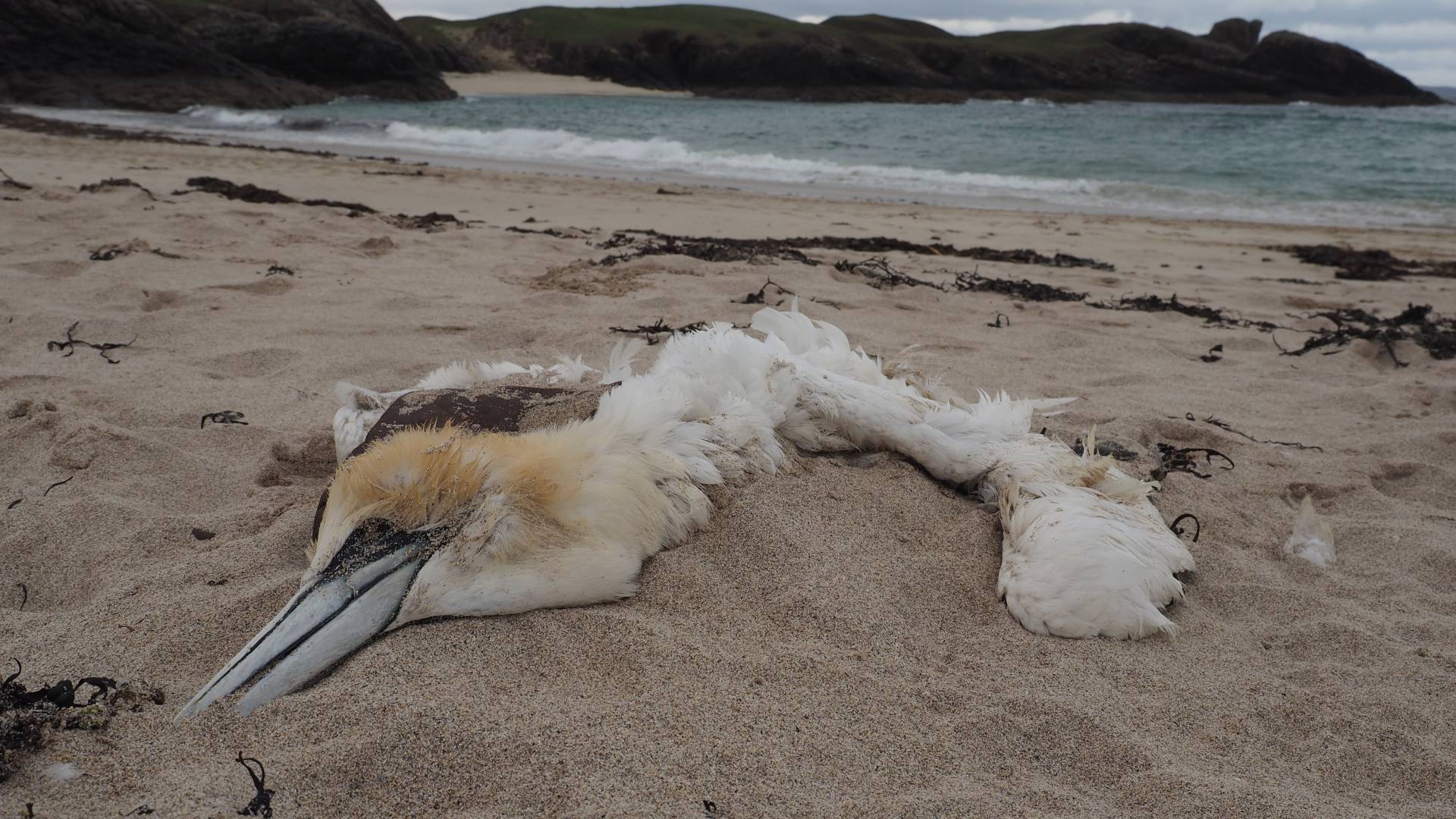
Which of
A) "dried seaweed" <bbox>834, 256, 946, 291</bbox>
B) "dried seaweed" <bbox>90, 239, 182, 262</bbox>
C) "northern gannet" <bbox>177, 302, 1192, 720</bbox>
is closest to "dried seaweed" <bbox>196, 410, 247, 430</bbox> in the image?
"northern gannet" <bbox>177, 302, 1192, 720</bbox>

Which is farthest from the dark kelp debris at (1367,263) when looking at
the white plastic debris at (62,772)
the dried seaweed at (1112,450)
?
the white plastic debris at (62,772)

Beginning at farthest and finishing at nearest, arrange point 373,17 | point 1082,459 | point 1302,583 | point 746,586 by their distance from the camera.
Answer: point 373,17, point 1082,459, point 1302,583, point 746,586

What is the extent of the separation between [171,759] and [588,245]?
6314 mm

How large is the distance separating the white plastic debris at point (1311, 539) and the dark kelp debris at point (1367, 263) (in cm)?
606

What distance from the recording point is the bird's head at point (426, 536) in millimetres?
1974

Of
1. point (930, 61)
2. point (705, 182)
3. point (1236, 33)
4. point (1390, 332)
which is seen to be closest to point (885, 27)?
point (930, 61)

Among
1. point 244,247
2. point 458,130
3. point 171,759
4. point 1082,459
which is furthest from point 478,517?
point 458,130

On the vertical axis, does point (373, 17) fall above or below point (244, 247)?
above

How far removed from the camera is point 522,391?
9.45 ft

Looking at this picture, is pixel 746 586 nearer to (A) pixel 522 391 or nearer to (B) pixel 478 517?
(B) pixel 478 517

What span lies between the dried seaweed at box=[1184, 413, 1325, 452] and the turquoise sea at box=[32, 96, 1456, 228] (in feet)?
31.6

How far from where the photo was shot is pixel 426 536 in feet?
6.79

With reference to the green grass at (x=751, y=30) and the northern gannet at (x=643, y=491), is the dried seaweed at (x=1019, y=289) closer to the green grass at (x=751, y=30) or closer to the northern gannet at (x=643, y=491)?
the northern gannet at (x=643, y=491)

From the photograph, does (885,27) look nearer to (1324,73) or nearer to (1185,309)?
(1324,73)
